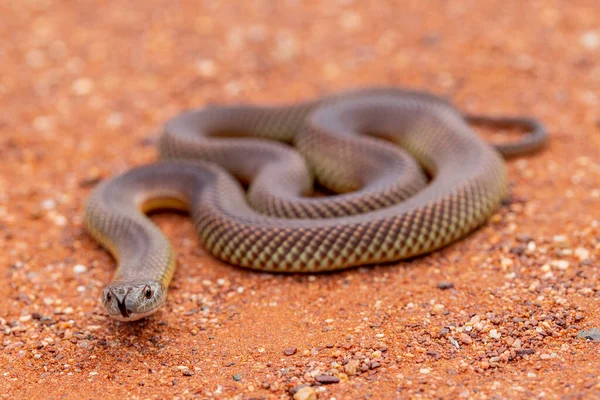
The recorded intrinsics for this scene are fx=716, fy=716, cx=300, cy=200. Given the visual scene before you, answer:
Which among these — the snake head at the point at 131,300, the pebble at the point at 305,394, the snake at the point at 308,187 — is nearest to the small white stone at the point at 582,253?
the snake at the point at 308,187

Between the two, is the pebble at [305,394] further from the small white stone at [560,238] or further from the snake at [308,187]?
the small white stone at [560,238]

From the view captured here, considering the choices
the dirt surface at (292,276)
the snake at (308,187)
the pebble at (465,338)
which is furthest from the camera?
the snake at (308,187)

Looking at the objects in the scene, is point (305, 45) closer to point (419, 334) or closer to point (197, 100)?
point (197, 100)

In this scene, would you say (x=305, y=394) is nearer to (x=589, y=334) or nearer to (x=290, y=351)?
(x=290, y=351)

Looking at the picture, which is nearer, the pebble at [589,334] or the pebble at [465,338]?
the pebble at [589,334]

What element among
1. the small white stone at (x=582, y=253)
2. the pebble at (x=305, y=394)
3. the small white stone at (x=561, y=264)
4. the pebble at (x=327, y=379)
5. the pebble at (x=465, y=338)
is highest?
the small white stone at (x=582, y=253)

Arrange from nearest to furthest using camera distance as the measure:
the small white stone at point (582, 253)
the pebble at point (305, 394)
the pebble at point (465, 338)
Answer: the pebble at point (305, 394) < the pebble at point (465, 338) < the small white stone at point (582, 253)

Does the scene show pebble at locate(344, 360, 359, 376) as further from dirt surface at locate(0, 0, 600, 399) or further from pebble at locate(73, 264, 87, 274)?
pebble at locate(73, 264, 87, 274)
